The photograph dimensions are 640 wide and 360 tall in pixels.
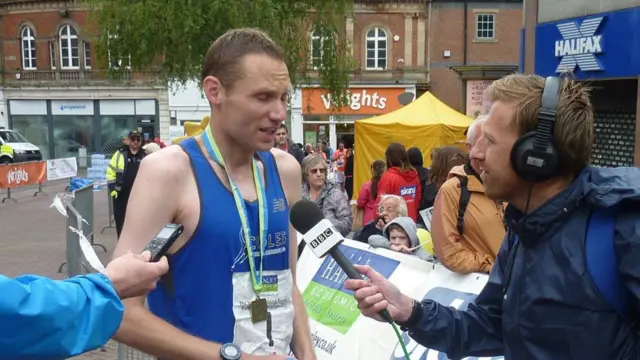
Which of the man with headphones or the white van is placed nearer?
the man with headphones

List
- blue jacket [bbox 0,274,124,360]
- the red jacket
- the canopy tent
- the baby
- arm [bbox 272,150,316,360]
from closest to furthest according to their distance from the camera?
1. blue jacket [bbox 0,274,124,360]
2. arm [bbox 272,150,316,360]
3. the baby
4. the red jacket
5. the canopy tent

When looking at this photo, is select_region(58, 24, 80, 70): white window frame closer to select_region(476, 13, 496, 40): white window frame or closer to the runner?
select_region(476, 13, 496, 40): white window frame

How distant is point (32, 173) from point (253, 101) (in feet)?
65.1

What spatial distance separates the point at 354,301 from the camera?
4.57m

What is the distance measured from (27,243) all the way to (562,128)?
11968mm

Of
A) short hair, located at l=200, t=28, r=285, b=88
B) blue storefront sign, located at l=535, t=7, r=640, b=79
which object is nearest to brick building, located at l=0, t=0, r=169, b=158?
blue storefront sign, located at l=535, t=7, r=640, b=79

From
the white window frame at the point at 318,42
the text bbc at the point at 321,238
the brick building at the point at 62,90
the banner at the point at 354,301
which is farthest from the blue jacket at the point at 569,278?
the brick building at the point at 62,90

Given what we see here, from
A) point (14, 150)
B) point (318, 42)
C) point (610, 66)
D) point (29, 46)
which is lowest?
point (14, 150)

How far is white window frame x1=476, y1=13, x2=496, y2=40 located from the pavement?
2427 centimetres

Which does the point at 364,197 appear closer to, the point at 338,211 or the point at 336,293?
the point at 338,211

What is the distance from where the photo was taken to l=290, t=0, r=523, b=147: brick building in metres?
35.1

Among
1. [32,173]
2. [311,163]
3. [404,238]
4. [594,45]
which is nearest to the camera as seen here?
[404,238]

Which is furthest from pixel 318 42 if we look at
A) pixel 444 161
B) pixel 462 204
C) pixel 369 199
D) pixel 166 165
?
pixel 166 165

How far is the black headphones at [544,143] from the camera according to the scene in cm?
169
